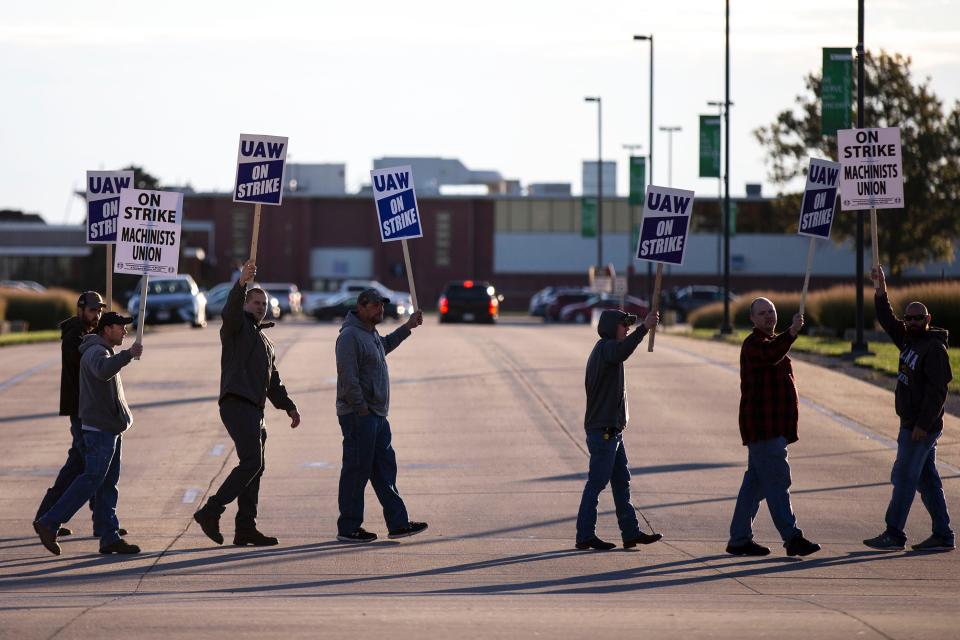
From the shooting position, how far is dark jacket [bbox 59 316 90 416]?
477 inches

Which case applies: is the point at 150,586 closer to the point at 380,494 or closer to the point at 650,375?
the point at 380,494

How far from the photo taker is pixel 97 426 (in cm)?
1152

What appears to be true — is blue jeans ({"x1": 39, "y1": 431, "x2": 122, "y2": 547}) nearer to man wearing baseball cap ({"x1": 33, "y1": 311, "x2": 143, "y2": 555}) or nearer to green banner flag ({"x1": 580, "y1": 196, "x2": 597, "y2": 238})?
man wearing baseball cap ({"x1": 33, "y1": 311, "x2": 143, "y2": 555})

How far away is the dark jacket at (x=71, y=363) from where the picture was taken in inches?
477

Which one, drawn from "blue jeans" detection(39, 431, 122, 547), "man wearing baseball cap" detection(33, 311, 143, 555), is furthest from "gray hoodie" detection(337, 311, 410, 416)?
"blue jeans" detection(39, 431, 122, 547)

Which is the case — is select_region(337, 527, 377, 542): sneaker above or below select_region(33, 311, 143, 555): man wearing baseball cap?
below

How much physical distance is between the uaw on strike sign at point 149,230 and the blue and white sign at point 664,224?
13.2 ft

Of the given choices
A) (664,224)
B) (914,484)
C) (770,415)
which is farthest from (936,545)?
(664,224)

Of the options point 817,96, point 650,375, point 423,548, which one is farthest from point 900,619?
point 817,96

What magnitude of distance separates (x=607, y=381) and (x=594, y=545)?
1241 mm

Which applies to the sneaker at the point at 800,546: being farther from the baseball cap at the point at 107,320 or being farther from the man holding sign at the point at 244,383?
the baseball cap at the point at 107,320

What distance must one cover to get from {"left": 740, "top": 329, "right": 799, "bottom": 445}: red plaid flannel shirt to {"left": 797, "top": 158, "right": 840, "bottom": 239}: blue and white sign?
4.08 meters

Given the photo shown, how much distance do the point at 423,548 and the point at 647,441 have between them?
309 inches

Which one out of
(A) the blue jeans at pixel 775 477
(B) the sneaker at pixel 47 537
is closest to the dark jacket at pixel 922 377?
(A) the blue jeans at pixel 775 477
